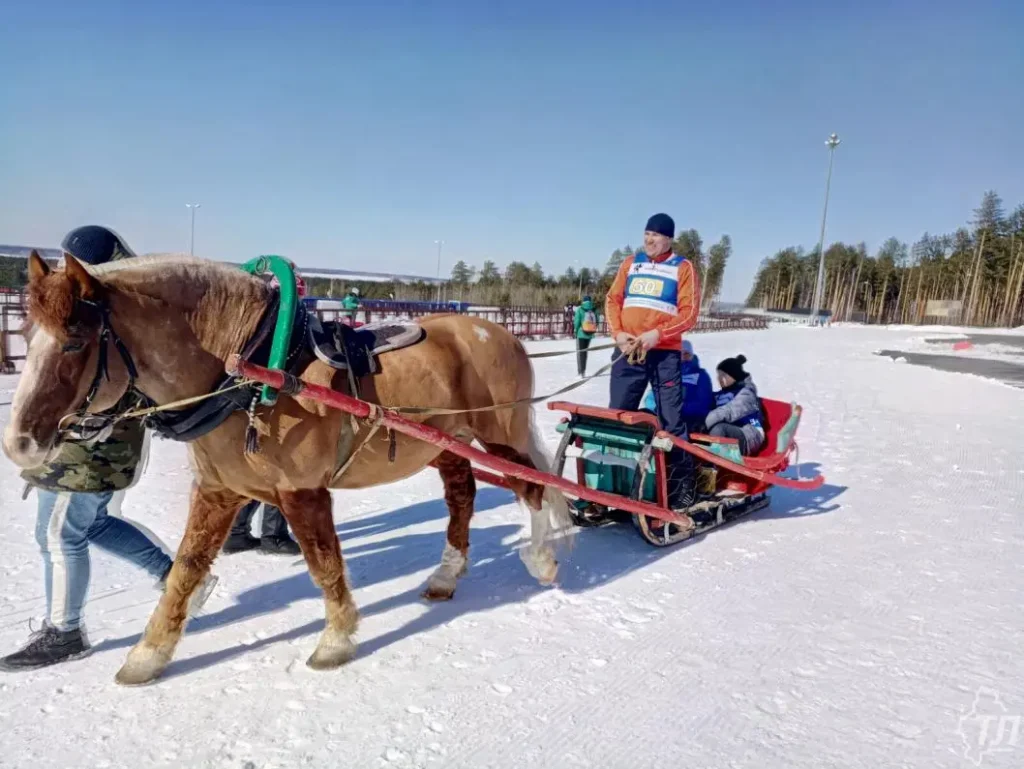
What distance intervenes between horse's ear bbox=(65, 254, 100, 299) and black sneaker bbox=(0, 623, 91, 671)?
59.0 inches

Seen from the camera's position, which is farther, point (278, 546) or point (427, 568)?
point (278, 546)

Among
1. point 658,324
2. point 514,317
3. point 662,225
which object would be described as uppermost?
point 662,225

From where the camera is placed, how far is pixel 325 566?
9.41ft

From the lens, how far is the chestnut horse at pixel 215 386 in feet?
7.02

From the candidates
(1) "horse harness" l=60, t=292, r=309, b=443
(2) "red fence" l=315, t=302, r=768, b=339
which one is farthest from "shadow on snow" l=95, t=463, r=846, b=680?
(2) "red fence" l=315, t=302, r=768, b=339

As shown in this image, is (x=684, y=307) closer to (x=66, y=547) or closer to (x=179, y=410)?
(x=179, y=410)

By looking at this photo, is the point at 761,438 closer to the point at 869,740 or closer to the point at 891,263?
the point at 869,740

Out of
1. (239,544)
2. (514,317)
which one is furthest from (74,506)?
(514,317)

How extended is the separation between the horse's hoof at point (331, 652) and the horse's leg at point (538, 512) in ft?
3.82

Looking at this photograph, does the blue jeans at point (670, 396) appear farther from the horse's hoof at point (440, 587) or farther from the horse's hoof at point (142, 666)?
the horse's hoof at point (142, 666)

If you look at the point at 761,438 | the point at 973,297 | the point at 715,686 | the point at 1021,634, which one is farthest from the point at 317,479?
the point at 973,297

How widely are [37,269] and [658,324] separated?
332 cm

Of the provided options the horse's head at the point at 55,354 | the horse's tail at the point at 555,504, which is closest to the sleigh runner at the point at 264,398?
the horse's head at the point at 55,354

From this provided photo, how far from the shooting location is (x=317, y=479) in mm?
2791
